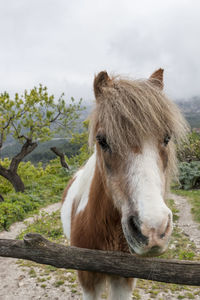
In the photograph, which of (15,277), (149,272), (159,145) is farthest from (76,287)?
(159,145)

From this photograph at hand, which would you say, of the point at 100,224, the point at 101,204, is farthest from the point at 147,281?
the point at 101,204

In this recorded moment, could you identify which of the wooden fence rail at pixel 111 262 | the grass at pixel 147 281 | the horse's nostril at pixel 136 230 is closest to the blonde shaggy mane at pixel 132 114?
the horse's nostril at pixel 136 230

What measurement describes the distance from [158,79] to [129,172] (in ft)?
3.69

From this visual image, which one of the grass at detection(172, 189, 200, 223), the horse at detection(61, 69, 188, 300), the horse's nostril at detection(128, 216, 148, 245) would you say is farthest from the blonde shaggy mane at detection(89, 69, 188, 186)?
the grass at detection(172, 189, 200, 223)

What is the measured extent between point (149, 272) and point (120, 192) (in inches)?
29.5

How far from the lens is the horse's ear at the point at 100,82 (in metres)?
1.84

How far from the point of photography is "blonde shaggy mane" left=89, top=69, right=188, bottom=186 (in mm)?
1494

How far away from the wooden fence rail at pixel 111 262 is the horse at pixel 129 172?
0.96 ft

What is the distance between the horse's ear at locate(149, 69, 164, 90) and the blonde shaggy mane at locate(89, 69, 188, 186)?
2.3 inches

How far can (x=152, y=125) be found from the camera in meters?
1.54

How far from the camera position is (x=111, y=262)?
1673mm

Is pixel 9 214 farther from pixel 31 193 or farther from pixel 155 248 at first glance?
pixel 155 248

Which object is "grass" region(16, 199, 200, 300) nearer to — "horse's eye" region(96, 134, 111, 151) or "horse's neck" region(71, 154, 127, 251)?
"horse's neck" region(71, 154, 127, 251)

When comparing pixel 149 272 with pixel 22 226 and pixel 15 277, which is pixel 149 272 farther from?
pixel 22 226
